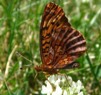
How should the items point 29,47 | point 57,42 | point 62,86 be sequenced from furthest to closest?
point 29,47 < point 57,42 < point 62,86

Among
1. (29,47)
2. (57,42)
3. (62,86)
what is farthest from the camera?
(29,47)

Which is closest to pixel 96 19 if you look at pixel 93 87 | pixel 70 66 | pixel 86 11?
pixel 86 11

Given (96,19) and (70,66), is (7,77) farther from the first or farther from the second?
(96,19)

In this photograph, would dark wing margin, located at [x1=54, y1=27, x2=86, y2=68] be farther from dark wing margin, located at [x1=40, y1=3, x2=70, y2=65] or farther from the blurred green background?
the blurred green background

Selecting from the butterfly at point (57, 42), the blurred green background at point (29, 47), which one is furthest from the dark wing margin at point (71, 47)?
the blurred green background at point (29, 47)

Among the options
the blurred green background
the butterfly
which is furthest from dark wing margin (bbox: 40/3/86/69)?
the blurred green background

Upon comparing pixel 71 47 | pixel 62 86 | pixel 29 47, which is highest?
pixel 29 47

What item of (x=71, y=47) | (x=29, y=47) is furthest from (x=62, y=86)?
(x=29, y=47)

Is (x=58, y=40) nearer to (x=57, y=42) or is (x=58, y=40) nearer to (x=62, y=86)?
(x=57, y=42)
